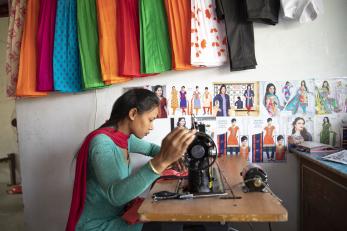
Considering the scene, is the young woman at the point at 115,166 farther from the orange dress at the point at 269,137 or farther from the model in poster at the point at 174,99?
the orange dress at the point at 269,137

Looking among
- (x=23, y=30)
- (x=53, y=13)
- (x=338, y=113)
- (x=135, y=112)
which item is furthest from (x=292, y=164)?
(x=23, y=30)

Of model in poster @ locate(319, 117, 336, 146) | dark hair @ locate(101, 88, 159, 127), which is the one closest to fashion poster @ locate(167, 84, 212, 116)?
dark hair @ locate(101, 88, 159, 127)

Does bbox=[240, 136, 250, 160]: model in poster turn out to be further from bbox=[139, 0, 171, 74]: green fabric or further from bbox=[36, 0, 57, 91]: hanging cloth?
bbox=[36, 0, 57, 91]: hanging cloth

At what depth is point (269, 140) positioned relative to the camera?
2.21m

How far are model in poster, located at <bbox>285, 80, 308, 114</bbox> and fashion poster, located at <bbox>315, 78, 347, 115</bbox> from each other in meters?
0.08

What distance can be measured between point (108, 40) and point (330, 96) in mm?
1669

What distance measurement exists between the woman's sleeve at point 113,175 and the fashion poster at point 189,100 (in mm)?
949

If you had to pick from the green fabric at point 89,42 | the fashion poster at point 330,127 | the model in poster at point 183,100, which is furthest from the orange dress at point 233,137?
the green fabric at point 89,42

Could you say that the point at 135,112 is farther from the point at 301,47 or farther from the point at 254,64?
the point at 301,47

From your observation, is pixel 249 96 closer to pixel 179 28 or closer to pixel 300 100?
pixel 300 100

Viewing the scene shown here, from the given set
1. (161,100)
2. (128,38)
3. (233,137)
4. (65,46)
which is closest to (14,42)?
(65,46)

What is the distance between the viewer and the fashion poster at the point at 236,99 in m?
2.19

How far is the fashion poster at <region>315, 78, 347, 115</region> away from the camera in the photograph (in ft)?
7.06

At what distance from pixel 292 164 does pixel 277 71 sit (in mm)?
705
